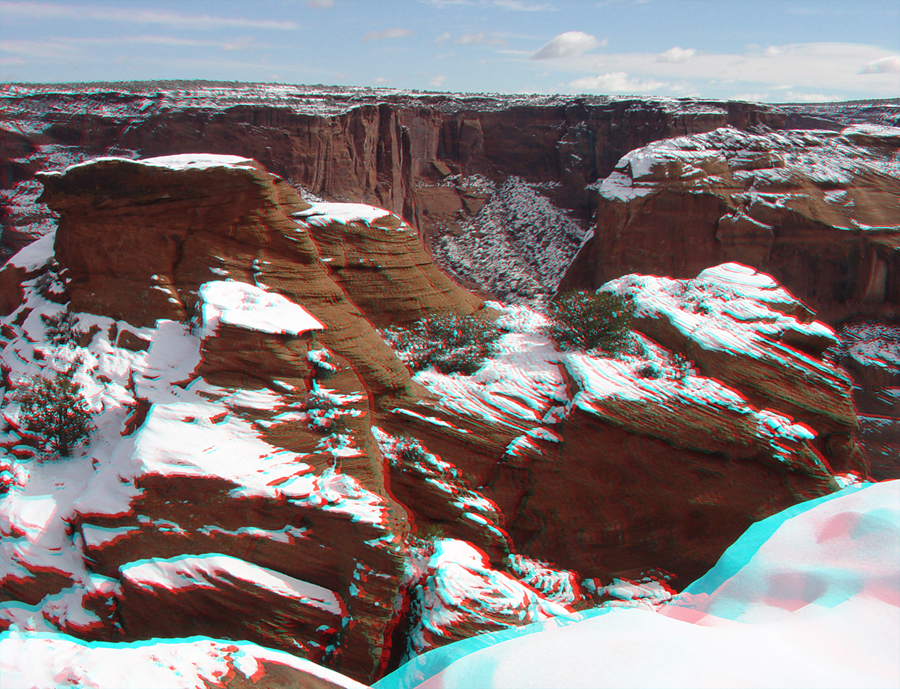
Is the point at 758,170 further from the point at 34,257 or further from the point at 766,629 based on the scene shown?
the point at 34,257

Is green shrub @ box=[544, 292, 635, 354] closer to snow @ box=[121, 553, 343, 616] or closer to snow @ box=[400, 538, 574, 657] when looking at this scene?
snow @ box=[400, 538, 574, 657]

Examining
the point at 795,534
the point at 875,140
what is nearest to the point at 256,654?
the point at 795,534

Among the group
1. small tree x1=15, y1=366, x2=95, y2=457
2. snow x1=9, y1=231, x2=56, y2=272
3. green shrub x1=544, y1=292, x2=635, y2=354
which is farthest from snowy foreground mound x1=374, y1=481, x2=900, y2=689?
snow x1=9, y1=231, x2=56, y2=272

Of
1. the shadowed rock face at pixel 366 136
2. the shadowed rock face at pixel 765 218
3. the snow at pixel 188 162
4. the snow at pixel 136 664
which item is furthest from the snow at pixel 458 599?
the shadowed rock face at pixel 366 136

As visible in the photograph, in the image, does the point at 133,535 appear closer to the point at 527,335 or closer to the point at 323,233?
the point at 323,233

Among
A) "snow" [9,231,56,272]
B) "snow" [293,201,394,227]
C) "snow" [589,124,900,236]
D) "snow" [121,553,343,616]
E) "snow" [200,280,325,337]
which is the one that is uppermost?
"snow" [589,124,900,236]

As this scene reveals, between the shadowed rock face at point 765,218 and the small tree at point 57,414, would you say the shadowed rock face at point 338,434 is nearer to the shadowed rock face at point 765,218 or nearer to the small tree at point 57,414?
the small tree at point 57,414
